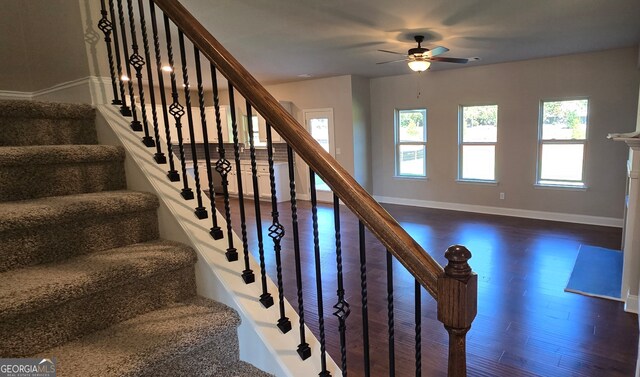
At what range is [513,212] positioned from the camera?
243 inches

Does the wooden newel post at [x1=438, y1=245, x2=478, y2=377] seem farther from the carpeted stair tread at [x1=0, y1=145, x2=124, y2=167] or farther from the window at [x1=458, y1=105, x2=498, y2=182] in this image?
the window at [x1=458, y1=105, x2=498, y2=182]

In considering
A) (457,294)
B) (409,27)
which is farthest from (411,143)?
(457,294)

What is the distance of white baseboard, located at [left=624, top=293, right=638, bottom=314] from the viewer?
9.70ft

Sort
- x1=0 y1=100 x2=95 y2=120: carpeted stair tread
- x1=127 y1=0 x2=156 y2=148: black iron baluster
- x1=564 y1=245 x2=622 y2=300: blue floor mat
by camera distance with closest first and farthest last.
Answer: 1. x1=0 y1=100 x2=95 y2=120: carpeted stair tread
2. x1=127 y1=0 x2=156 y2=148: black iron baluster
3. x1=564 y1=245 x2=622 y2=300: blue floor mat

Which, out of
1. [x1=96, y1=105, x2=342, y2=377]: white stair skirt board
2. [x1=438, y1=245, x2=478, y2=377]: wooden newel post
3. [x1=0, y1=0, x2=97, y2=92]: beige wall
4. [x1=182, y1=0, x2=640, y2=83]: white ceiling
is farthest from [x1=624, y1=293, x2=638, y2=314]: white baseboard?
[x1=0, y1=0, x2=97, y2=92]: beige wall

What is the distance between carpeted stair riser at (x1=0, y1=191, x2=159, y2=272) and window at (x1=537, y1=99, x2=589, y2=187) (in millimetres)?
6027

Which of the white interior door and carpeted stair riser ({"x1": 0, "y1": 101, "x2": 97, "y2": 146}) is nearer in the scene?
carpeted stair riser ({"x1": 0, "y1": 101, "x2": 97, "y2": 146})

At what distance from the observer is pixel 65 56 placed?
1.96 m

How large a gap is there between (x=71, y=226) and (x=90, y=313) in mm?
340

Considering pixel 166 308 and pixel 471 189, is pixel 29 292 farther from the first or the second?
pixel 471 189

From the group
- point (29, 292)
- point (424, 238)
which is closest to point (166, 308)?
point (29, 292)

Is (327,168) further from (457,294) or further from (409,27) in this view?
(409,27)

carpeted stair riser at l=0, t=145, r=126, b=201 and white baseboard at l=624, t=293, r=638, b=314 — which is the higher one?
carpeted stair riser at l=0, t=145, r=126, b=201

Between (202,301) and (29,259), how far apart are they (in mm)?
570
